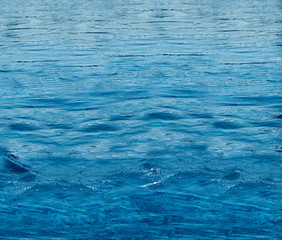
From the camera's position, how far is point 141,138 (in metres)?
8.23

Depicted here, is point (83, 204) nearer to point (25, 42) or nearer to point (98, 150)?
point (98, 150)

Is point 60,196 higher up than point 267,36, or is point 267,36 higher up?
point 60,196

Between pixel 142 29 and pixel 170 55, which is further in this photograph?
pixel 142 29

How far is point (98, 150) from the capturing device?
7703mm

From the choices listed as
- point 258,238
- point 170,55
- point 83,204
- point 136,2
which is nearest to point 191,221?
point 258,238

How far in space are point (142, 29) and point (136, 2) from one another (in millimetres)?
11322

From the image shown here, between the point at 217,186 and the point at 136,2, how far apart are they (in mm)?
25462

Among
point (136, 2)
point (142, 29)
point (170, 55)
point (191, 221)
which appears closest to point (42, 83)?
point (170, 55)

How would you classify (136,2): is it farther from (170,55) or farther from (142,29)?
(170,55)

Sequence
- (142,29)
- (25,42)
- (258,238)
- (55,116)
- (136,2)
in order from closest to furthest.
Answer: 1. (258,238)
2. (55,116)
3. (25,42)
4. (142,29)
5. (136,2)

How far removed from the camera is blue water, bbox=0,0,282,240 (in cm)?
575

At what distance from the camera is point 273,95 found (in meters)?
10.5

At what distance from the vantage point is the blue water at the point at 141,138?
5754 mm

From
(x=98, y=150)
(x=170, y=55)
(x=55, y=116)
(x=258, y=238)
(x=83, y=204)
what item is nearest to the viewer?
(x=258, y=238)
